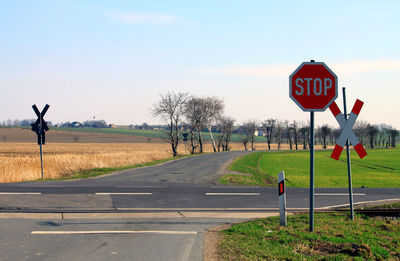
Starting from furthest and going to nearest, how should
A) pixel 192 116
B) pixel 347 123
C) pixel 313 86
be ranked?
pixel 192 116, pixel 347 123, pixel 313 86

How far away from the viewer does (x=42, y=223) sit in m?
8.39

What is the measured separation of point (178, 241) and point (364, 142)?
464 ft

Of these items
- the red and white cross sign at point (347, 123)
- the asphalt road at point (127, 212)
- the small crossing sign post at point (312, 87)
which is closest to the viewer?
the asphalt road at point (127, 212)

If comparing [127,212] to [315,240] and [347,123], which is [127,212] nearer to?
[315,240]

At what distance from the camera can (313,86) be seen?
7680mm

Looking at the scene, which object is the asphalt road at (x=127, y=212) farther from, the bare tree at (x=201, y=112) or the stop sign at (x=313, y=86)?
the bare tree at (x=201, y=112)

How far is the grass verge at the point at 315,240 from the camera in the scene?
6.22m

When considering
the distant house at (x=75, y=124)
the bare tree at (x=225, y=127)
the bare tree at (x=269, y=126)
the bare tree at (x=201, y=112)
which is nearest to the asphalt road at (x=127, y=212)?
the bare tree at (x=201, y=112)

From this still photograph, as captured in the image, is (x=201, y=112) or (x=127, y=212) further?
(x=201, y=112)

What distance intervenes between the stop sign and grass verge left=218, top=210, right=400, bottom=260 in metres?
2.69

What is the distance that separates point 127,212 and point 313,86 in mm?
5938

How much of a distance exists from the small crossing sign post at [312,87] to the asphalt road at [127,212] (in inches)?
129

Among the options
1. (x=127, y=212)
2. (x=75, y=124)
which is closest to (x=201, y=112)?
(x=127, y=212)

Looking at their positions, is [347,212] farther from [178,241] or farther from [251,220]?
[178,241]
